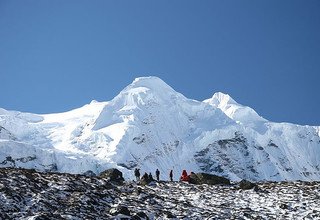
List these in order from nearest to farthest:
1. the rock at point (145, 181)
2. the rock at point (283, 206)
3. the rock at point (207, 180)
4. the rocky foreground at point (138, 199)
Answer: the rocky foreground at point (138, 199), the rock at point (283, 206), the rock at point (145, 181), the rock at point (207, 180)

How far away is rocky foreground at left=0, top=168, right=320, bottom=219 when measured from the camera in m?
31.9

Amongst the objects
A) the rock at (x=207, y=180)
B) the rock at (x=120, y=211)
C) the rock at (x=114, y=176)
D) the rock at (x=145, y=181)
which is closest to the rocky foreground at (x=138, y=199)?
the rock at (x=120, y=211)

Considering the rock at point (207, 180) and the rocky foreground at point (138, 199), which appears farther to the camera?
the rock at point (207, 180)

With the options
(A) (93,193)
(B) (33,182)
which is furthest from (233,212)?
(B) (33,182)

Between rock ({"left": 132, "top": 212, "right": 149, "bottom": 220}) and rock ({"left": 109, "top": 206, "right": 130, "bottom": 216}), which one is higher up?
rock ({"left": 109, "top": 206, "right": 130, "bottom": 216})

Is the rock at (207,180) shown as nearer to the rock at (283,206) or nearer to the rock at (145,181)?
the rock at (145,181)

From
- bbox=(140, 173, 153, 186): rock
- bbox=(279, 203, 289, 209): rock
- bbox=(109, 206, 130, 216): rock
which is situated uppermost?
bbox=(140, 173, 153, 186): rock

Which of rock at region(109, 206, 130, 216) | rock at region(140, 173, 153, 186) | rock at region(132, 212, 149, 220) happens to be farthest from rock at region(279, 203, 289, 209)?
rock at region(140, 173, 153, 186)

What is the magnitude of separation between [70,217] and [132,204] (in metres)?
5.83

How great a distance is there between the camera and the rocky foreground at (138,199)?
31859 mm

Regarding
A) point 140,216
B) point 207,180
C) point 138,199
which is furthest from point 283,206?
point 207,180

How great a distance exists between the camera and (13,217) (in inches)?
1153

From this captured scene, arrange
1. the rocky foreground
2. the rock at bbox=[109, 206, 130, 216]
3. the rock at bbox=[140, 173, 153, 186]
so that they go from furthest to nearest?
the rock at bbox=[140, 173, 153, 186] → the rock at bbox=[109, 206, 130, 216] → the rocky foreground

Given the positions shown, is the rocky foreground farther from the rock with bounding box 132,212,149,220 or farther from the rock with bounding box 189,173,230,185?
the rock with bounding box 189,173,230,185
